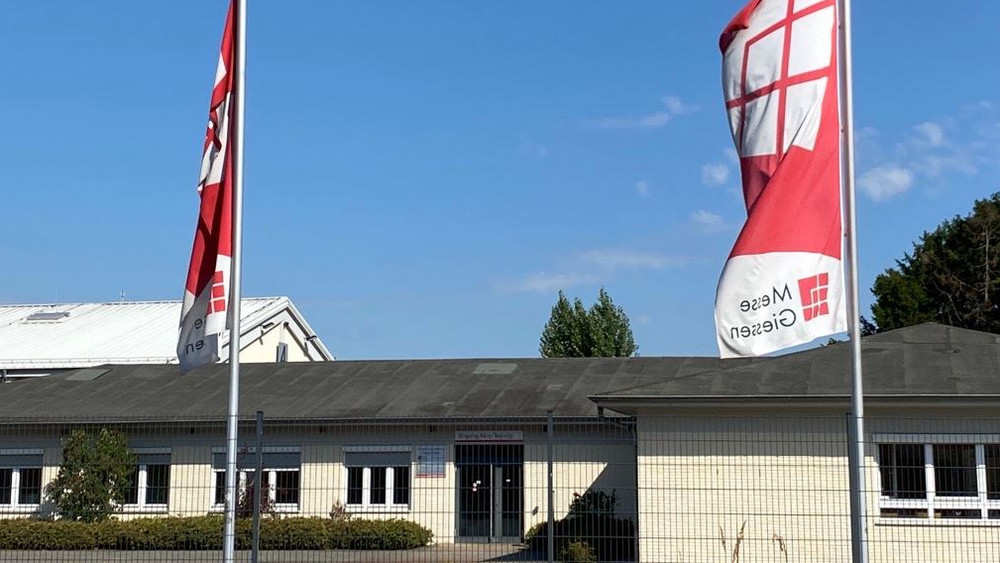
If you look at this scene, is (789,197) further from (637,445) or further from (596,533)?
(637,445)

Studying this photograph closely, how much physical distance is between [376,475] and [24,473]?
29.8ft

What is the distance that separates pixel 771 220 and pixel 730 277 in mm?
584

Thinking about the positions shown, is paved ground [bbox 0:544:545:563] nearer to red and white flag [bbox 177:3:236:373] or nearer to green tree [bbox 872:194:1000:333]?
red and white flag [bbox 177:3:236:373]

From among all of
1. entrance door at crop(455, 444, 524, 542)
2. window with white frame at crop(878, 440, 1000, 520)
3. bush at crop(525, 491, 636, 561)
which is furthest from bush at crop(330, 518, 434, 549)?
window with white frame at crop(878, 440, 1000, 520)

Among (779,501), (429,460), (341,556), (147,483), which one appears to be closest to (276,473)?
(429,460)

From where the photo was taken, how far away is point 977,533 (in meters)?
18.6

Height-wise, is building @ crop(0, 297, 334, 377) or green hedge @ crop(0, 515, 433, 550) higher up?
building @ crop(0, 297, 334, 377)

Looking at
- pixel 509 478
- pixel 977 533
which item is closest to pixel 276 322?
pixel 509 478

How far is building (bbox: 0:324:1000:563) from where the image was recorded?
18.5 m

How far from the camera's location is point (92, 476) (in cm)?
2739

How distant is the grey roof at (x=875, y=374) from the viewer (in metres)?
19.6

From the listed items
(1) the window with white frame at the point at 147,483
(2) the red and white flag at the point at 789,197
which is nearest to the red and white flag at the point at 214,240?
(2) the red and white flag at the point at 789,197

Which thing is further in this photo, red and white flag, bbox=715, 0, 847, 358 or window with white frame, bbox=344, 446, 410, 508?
window with white frame, bbox=344, 446, 410, 508

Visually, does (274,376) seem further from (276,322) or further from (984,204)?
(984,204)
